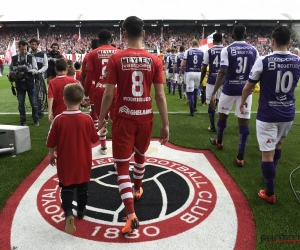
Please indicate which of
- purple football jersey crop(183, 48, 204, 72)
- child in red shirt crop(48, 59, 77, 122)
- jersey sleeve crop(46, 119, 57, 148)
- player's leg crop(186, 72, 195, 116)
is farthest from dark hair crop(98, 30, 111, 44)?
purple football jersey crop(183, 48, 204, 72)

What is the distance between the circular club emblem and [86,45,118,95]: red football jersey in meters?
1.41

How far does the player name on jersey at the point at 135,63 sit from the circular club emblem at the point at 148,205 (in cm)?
169

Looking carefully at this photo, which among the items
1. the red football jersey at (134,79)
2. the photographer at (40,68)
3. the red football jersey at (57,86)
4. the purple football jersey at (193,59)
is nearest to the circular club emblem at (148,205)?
the red football jersey at (134,79)

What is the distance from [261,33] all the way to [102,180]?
175 ft

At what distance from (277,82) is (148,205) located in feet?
7.07

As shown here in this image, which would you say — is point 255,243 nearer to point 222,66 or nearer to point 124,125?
point 124,125

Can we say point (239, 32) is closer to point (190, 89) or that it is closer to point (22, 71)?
point (190, 89)

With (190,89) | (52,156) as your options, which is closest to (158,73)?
(52,156)

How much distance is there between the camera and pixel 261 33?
50.5 meters

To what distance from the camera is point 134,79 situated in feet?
9.46

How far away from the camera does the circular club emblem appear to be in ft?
9.95

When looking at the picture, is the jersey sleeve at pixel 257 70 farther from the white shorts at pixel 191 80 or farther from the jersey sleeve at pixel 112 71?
the white shorts at pixel 191 80
